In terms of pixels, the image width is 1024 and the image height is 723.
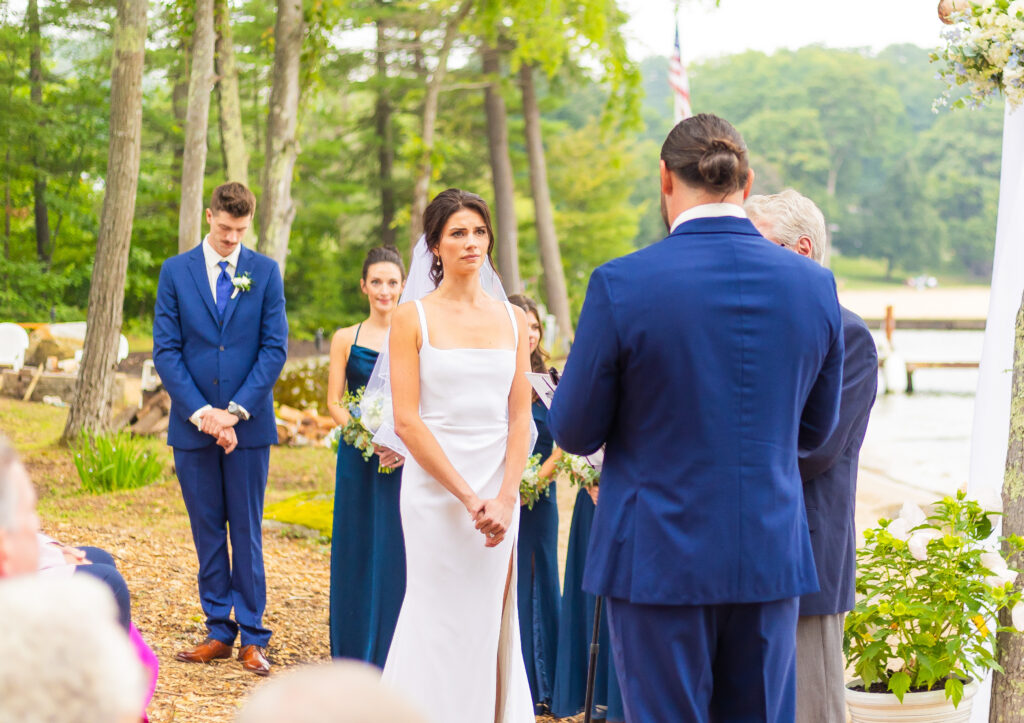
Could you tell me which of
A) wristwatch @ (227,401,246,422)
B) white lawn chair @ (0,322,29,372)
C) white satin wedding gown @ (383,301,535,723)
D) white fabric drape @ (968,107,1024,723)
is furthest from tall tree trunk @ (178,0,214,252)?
white fabric drape @ (968,107,1024,723)

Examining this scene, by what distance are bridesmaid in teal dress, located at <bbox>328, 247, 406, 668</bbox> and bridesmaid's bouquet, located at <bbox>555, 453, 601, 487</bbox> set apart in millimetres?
731

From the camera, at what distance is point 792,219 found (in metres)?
3.20

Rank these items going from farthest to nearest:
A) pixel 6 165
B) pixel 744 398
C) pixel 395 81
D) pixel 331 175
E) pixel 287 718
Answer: pixel 331 175, pixel 395 81, pixel 6 165, pixel 744 398, pixel 287 718

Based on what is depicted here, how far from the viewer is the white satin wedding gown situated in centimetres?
369

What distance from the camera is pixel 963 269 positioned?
229 feet

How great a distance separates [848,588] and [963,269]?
72910 millimetres

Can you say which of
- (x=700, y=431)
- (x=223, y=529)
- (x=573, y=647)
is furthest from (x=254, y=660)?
(x=700, y=431)

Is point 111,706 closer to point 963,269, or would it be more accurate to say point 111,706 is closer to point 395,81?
point 395,81

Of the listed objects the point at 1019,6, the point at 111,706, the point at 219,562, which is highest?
the point at 1019,6

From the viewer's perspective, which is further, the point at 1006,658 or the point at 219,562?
the point at 219,562

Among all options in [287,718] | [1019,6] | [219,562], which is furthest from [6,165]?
[287,718]

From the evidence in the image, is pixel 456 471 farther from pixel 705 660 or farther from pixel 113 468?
pixel 113 468

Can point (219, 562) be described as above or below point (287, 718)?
below

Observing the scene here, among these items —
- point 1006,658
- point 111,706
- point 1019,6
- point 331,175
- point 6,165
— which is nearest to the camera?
point 111,706
